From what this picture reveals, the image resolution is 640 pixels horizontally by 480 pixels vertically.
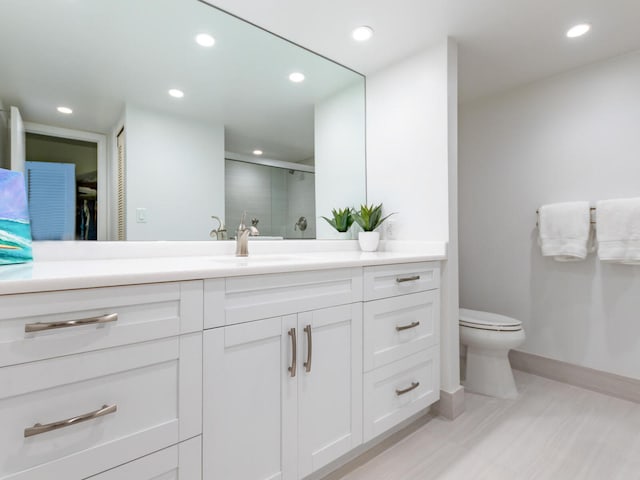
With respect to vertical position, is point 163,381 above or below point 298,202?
below

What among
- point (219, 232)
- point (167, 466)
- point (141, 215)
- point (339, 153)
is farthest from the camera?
point (339, 153)

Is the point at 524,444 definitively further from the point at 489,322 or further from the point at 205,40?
the point at 205,40

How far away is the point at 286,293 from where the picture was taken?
44.9 inches

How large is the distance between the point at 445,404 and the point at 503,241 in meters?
1.38

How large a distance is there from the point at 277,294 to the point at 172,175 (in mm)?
883

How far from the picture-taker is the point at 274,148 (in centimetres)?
204

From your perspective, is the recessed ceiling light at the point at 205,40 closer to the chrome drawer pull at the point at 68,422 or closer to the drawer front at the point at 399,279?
the drawer front at the point at 399,279

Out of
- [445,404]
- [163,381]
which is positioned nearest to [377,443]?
[445,404]

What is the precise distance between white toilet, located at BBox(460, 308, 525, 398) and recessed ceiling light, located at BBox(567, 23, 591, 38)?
1.68 m

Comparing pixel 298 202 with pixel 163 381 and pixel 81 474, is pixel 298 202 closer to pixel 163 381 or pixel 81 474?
pixel 163 381

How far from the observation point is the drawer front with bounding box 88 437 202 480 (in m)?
0.82

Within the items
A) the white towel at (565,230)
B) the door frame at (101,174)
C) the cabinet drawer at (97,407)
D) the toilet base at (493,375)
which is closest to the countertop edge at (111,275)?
the cabinet drawer at (97,407)

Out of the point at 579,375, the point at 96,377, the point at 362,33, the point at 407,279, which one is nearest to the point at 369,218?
the point at 407,279

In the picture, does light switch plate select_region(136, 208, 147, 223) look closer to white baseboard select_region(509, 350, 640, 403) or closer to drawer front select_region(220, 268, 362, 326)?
drawer front select_region(220, 268, 362, 326)
